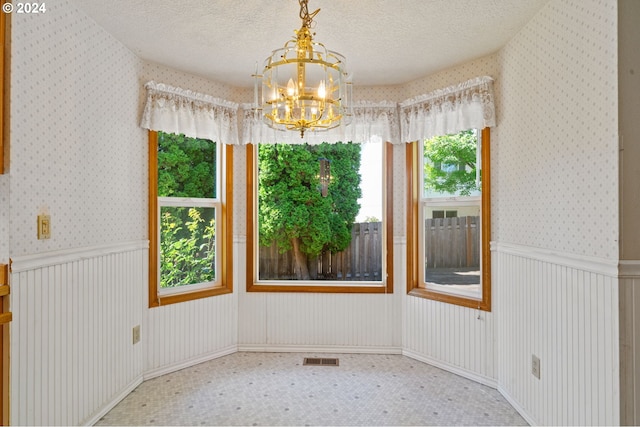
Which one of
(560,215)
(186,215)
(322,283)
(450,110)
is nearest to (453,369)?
(322,283)

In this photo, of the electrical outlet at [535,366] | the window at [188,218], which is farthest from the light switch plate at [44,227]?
the electrical outlet at [535,366]

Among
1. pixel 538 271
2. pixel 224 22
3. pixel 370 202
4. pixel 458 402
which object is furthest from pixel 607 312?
pixel 224 22

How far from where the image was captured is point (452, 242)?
3201 mm

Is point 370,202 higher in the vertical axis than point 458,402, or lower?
higher

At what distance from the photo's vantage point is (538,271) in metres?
2.25

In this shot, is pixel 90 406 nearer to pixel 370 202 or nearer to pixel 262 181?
pixel 262 181

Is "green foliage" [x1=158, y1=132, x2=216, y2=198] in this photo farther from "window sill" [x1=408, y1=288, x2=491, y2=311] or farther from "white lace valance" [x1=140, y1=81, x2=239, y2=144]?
"window sill" [x1=408, y1=288, x2=491, y2=311]

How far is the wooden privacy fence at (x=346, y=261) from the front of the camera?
3566mm

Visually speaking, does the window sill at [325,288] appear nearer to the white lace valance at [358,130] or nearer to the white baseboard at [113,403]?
the white baseboard at [113,403]

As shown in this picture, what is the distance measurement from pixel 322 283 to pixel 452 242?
47.9 inches

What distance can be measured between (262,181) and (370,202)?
1031 mm

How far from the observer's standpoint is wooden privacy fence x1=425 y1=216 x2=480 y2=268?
121 inches

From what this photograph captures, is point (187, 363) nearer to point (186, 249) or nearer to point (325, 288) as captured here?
point (186, 249)

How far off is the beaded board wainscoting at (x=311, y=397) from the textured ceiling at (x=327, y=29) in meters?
2.44
